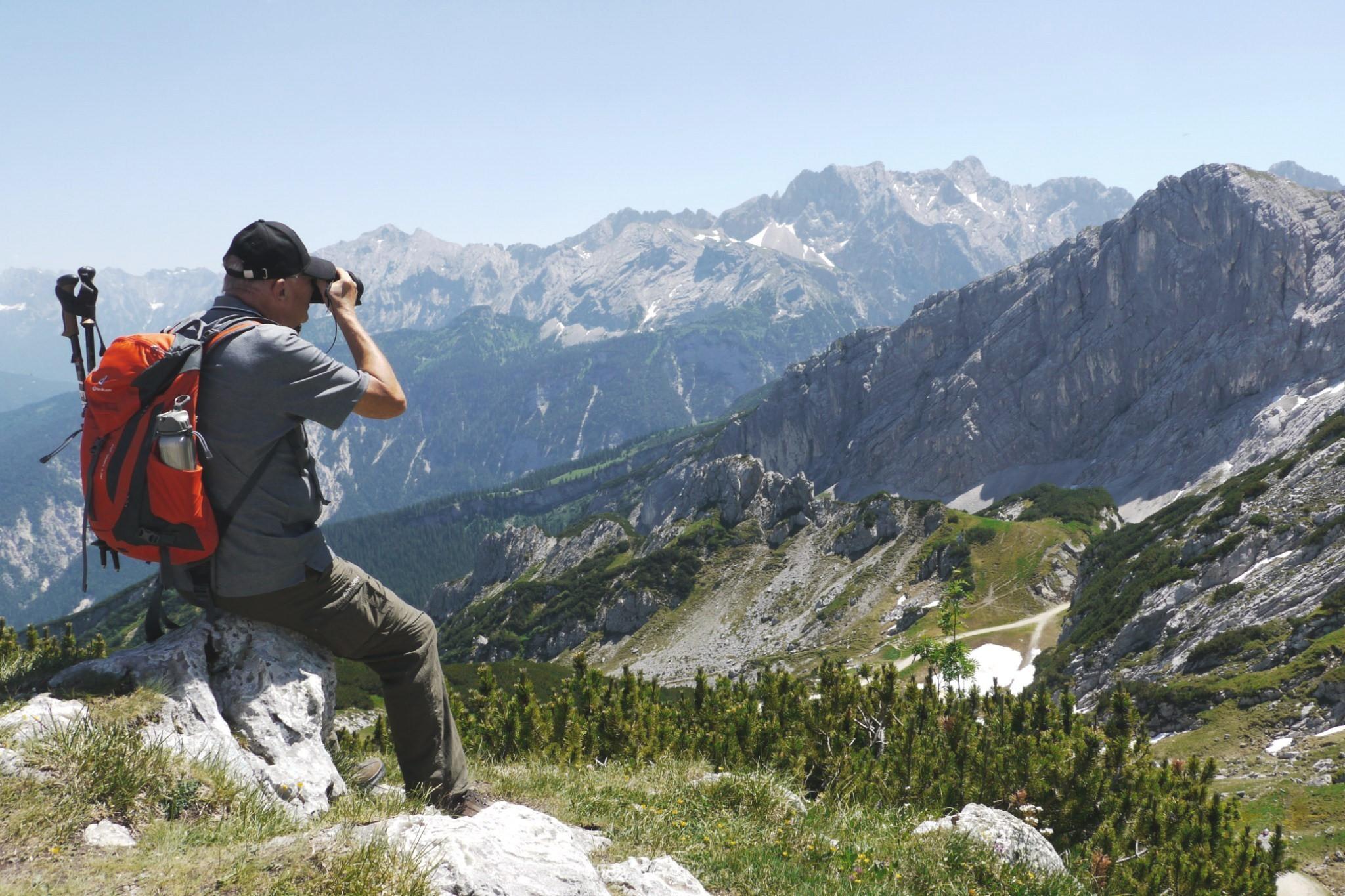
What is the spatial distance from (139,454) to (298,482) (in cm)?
107

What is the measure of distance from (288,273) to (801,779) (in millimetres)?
8397

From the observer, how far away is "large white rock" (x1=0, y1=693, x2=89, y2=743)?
5711 mm

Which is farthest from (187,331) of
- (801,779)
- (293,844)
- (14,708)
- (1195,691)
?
(1195,691)

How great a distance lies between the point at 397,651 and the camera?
23.5 feet

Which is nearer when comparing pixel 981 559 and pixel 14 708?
pixel 14 708

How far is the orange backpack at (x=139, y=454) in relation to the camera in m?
5.91

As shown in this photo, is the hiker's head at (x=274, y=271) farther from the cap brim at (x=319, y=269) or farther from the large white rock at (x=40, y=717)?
the large white rock at (x=40, y=717)

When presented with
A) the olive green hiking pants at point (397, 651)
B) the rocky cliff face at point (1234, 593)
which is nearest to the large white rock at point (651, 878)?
the olive green hiking pants at point (397, 651)

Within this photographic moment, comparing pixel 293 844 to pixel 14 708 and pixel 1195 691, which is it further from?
pixel 1195 691

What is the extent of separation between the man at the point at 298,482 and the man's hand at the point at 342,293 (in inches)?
0.5

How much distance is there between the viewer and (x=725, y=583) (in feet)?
336

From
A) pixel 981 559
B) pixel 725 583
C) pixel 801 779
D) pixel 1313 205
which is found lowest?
pixel 725 583

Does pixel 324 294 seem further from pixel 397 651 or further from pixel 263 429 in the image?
pixel 397 651

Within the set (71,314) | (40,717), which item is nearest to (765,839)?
(40,717)
